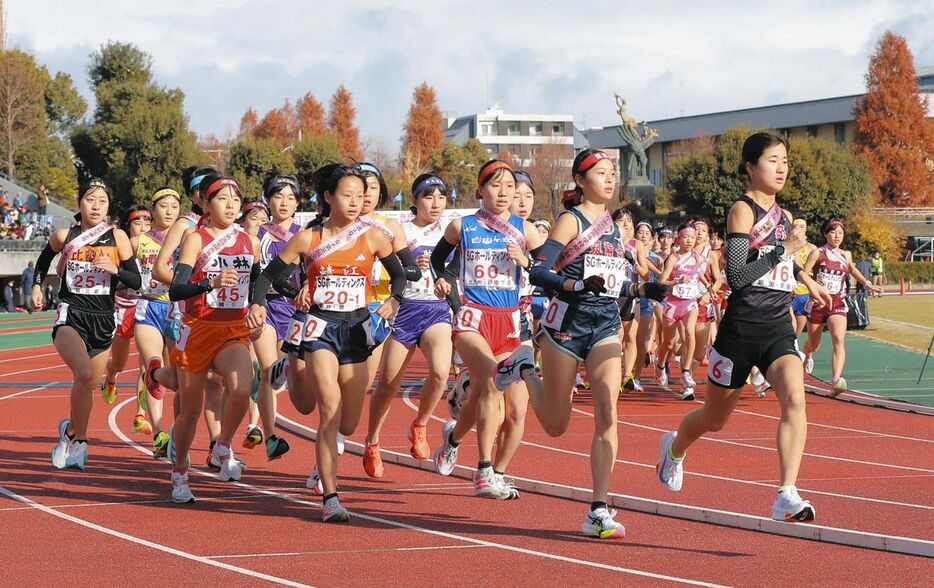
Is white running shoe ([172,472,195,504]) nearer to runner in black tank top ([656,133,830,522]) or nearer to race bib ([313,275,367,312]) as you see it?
race bib ([313,275,367,312])

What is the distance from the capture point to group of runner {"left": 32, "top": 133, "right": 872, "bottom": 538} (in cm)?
814

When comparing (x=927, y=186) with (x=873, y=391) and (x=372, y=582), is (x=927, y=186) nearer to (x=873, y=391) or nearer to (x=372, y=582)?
(x=873, y=391)

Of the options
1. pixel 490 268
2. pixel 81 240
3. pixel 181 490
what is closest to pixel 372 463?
pixel 181 490

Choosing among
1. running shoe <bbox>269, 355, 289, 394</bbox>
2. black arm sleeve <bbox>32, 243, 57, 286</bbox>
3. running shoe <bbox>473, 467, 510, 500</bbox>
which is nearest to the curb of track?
running shoe <bbox>473, 467, 510, 500</bbox>

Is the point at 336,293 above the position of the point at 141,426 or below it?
above

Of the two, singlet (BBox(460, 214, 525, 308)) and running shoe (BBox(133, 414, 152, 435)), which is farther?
running shoe (BBox(133, 414, 152, 435))

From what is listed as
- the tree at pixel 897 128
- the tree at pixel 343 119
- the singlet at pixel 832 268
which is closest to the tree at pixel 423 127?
the tree at pixel 343 119

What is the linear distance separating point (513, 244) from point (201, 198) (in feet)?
8.11

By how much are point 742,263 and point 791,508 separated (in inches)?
58.9

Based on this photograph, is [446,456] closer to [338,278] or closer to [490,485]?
[490,485]

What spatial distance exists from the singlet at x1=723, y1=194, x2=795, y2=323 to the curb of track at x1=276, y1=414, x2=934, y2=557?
1263mm

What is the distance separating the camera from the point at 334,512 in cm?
857

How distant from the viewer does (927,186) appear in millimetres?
84188

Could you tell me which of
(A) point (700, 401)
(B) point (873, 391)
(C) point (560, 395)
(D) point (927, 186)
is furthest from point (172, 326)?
(D) point (927, 186)
